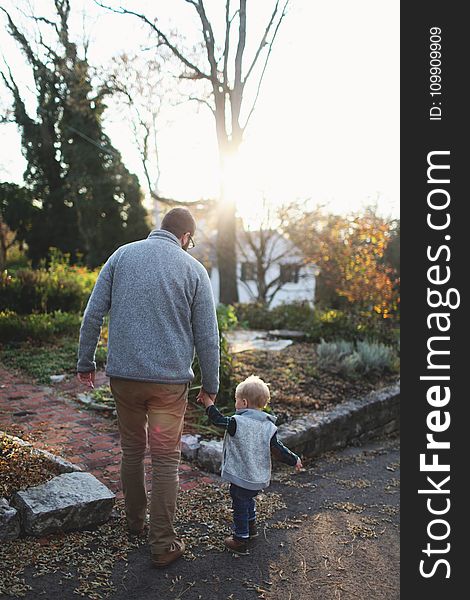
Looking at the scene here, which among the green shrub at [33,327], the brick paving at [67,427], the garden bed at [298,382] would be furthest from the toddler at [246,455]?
the green shrub at [33,327]

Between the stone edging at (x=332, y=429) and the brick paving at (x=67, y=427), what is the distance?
0.16 meters

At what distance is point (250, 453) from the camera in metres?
3.21

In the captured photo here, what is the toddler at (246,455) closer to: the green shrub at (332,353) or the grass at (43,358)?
the grass at (43,358)

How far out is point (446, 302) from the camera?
2.41 metres

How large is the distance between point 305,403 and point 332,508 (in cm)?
193

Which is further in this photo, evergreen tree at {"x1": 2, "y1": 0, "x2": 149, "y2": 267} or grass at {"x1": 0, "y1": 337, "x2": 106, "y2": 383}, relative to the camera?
evergreen tree at {"x1": 2, "y1": 0, "x2": 149, "y2": 267}

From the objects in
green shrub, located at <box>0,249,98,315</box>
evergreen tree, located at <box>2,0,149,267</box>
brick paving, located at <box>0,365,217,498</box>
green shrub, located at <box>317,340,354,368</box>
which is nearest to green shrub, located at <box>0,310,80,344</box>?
green shrub, located at <box>0,249,98,315</box>

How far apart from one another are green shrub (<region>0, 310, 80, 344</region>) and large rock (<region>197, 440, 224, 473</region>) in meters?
4.53

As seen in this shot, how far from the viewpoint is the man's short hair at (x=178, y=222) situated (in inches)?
125

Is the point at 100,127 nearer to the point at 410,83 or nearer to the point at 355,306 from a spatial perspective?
the point at 355,306

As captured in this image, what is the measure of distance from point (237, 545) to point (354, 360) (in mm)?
4295

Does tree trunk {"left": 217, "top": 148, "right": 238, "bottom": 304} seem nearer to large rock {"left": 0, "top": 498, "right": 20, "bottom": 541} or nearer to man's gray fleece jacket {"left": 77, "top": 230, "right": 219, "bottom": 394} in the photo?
man's gray fleece jacket {"left": 77, "top": 230, "right": 219, "bottom": 394}

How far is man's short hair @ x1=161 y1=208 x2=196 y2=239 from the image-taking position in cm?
318

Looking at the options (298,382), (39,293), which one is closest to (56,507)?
(298,382)
